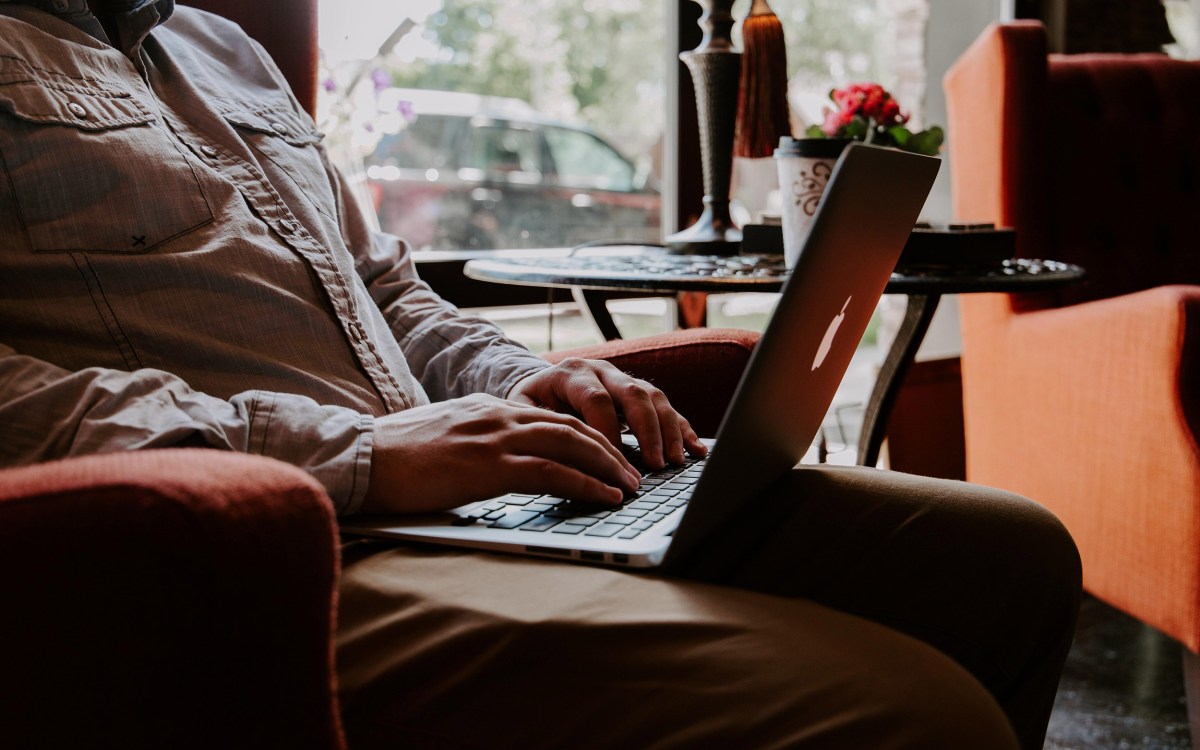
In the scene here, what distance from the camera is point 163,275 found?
2.76 feet

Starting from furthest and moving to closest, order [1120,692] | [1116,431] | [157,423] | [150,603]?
[1120,692] < [1116,431] < [157,423] < [150,603]

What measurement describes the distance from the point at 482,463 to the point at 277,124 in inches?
22.0

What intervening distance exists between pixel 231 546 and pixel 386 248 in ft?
2.71

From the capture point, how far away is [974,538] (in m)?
0.80

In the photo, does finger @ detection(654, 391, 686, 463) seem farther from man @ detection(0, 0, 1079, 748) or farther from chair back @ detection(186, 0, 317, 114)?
chair back @ detection(186, 0, 317, 114)

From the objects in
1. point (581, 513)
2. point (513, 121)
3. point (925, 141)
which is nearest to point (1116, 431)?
point (925, 141)

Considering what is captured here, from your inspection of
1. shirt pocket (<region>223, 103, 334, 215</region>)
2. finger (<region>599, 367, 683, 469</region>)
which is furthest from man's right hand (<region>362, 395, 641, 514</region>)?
shirt pocket (<region>223, 103, 334, 215</region>)

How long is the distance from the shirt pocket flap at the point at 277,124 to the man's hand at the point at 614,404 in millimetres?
384

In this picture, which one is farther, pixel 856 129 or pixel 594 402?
pixel 856 129

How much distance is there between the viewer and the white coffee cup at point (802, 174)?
4.32ft

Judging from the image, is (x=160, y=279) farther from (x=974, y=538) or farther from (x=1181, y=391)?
(x=1181, y=391)

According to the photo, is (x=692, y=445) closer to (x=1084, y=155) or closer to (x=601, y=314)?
(x=601, y=314)

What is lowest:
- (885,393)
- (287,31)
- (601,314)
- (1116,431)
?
(1116,431)

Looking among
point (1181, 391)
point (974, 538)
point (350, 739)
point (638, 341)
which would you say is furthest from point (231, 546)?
point (1181, 391)
